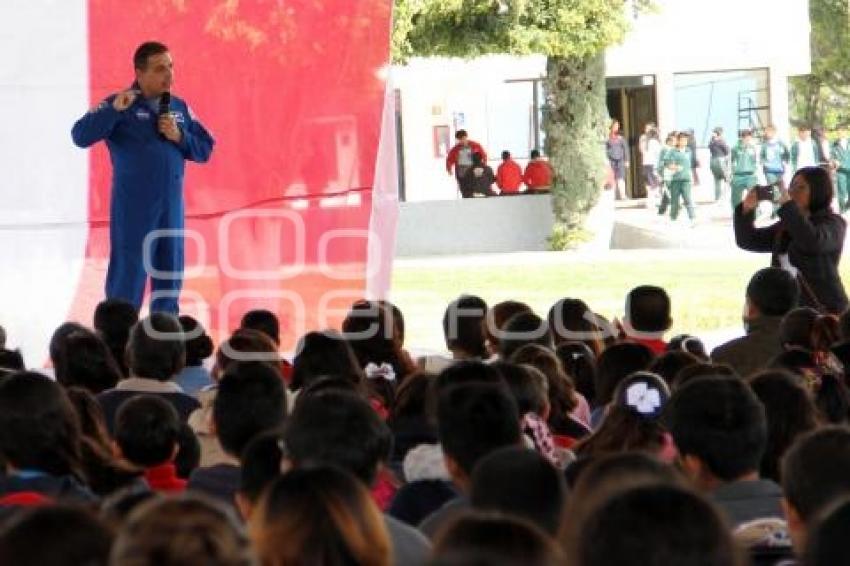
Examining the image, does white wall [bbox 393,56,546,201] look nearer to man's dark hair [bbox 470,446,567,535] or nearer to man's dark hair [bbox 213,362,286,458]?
man's dark hair [bbox 213,362,286,458]

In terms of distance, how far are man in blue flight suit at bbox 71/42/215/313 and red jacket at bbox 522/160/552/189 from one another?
55.1ft

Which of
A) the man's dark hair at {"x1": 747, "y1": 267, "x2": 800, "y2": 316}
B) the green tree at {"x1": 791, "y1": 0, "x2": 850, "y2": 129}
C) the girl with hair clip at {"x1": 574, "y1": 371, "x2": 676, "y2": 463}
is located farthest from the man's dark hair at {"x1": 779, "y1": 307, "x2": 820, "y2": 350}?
the green tree at {"x1": 791, "y1": 0, "x2": 850, "y2": 129}

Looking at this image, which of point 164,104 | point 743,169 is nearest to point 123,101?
point 164,104

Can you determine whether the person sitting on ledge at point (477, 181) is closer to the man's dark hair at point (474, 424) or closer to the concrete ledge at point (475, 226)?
the concrete ledge at point (475, 226)

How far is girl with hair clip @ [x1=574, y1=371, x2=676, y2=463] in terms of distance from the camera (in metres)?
4.54

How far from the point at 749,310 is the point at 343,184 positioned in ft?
A: 9.21

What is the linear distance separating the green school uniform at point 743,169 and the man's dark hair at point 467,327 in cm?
1758

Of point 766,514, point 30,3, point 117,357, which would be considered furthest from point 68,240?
point 766,514

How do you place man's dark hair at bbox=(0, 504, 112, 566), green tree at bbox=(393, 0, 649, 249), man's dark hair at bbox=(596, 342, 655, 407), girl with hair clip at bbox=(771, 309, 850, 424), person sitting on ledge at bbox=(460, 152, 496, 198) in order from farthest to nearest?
person sitting on ledge at bbox=(460, 152, 496, 198) → green tree at bbox=(393, 0, 649, 249) → man's dark hair at bbox=(596, 342, 655, 407) → girl with hair clip at bbox=(771, 309, 850, 424) → man's dark hair at bbox=(0, 504, 112, 566)

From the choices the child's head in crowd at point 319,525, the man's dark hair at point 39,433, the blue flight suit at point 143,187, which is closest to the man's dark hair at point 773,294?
the blue flight suit at point 143,187

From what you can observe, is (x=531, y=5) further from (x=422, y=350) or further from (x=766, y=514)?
(x=766, y=514)

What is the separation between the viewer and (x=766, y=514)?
12.7ft

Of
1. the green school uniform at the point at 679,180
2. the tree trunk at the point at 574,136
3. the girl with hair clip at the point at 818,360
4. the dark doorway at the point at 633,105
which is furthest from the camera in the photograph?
the dark doorway at the point at 633,105

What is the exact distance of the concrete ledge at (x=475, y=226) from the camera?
23.8 metres
